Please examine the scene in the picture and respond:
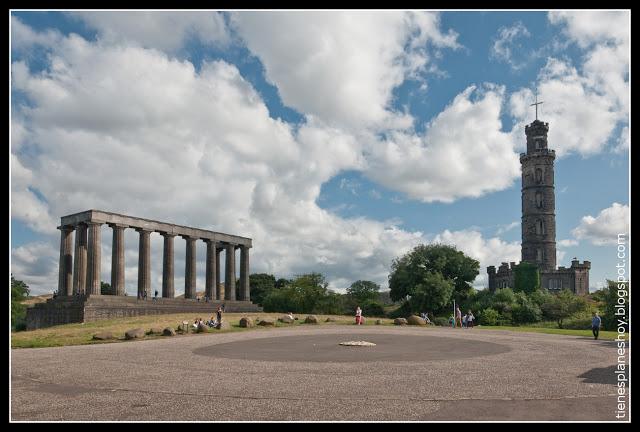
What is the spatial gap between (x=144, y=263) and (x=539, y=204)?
9327cm

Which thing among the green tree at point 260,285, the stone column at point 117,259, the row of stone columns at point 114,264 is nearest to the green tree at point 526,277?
the green tree at point 260,285

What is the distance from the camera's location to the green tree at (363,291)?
326 ft

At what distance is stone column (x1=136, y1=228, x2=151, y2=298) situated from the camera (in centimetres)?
6931

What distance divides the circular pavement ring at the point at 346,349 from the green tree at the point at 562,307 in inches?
1684

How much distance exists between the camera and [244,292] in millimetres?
87000

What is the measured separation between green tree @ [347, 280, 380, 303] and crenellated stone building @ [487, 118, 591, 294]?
40.0 metres

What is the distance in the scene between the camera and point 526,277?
360 feet

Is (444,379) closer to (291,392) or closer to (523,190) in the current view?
(291,392)

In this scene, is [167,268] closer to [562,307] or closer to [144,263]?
[144,263]

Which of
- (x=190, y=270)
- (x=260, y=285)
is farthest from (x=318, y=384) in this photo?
(x=260, y=285)

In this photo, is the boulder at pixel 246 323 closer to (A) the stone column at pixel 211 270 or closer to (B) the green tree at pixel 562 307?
(A) the stone column at pixel 211 270

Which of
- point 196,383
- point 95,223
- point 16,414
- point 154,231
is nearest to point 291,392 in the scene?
point 196,383

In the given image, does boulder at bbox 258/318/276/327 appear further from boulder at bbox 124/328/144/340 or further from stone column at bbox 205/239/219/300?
stone column at bbox 205/239/219/300

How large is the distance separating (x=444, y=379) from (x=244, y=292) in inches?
2844
